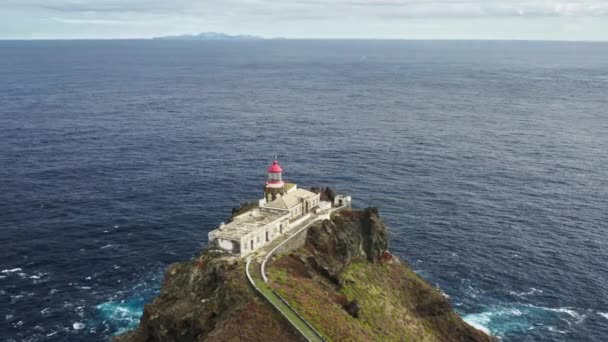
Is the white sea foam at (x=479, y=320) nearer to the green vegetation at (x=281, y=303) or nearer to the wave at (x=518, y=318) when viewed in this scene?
the wave at (x=518, y=318)

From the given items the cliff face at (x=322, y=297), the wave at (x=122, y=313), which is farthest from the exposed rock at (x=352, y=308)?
the wave at (x=122, y=313)

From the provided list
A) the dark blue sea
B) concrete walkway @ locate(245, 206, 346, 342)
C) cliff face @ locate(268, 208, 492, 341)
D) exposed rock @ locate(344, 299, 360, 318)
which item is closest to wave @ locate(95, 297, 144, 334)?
the dark blue sea

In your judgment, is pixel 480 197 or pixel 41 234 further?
pixel 480 197

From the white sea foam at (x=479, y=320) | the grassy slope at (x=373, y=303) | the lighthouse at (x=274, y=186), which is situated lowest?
the white sea foam at (x=479, y=320)

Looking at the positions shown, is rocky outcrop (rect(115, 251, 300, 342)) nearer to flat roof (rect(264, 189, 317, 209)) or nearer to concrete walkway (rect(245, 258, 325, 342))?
concrete walkway (rect(245, 258, 325, 342))

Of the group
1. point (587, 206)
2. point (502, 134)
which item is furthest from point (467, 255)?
point (502, 134)

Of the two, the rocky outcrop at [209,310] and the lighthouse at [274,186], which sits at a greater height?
the lighthouse at [274,186]

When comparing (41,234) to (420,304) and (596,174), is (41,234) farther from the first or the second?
(596,174)
